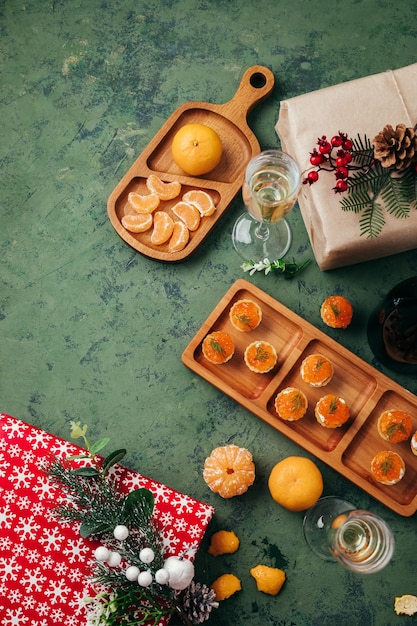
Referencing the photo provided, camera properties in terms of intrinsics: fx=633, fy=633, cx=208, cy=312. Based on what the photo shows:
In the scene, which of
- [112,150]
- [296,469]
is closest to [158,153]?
[112,150]

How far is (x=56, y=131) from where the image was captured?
6.12 feet

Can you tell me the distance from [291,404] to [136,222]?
25.8 inches

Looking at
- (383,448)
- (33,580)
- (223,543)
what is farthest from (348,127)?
(33,580)

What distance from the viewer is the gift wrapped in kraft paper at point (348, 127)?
5.41 ft

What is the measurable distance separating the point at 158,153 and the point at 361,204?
1.99ft

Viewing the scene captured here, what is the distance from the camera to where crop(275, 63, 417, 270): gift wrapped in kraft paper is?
1.65 metres

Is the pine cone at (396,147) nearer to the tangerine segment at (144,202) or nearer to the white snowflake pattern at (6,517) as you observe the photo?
the tangerine segment at (144,202)

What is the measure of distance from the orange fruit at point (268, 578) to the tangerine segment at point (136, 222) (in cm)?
97

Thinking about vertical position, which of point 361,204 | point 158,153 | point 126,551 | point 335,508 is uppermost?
→ point 361,204

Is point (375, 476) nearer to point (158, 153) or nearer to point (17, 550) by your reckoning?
point (17, 550)

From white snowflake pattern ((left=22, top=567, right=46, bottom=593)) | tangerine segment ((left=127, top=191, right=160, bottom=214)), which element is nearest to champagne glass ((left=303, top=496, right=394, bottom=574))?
white snowflake pattern ((left=22, top=567, right=46, bottom=593))

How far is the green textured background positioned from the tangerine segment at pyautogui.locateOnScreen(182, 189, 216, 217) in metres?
0.08

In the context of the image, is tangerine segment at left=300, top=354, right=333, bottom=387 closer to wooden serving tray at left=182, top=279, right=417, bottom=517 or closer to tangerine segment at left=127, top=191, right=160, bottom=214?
wooden serving tray at left=182, top=279, right=417, bottom=517

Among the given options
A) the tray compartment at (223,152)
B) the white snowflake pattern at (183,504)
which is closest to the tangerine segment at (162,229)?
the tray compartment at (223,152)
